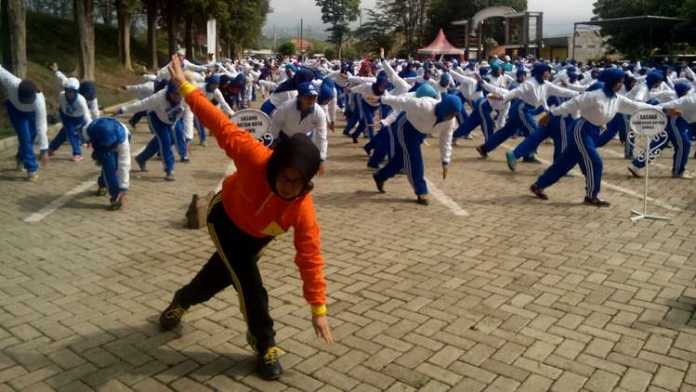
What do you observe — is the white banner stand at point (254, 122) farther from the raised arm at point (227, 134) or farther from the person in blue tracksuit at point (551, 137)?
the person in blue tracksuit at point (551, 137)

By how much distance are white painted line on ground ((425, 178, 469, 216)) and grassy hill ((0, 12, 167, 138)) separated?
11575mm

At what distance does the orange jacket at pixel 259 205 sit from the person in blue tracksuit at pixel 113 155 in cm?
422

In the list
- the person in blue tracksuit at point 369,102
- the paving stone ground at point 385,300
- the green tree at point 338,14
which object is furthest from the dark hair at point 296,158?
the green tree at point 338,14

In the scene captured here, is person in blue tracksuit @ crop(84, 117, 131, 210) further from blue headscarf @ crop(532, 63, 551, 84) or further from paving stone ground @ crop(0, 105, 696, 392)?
blue headscarf @ crop(532, 63, 551, 84)

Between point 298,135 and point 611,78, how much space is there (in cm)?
619

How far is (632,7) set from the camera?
50438 millimetres

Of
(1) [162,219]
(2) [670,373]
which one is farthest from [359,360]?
(1) [162,219]

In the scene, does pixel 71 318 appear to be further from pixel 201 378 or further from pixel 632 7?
pixel 632 7

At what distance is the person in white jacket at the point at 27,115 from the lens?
8688mm

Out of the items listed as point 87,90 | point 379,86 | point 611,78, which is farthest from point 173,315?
point 379,86

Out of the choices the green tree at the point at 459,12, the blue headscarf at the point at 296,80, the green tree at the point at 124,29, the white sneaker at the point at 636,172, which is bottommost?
the white sneaker at the point at 636,172

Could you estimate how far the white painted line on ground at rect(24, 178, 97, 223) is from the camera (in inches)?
279

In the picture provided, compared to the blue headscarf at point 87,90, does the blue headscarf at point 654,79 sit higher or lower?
higher

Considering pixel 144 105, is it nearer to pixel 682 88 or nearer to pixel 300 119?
pixel 300 119
